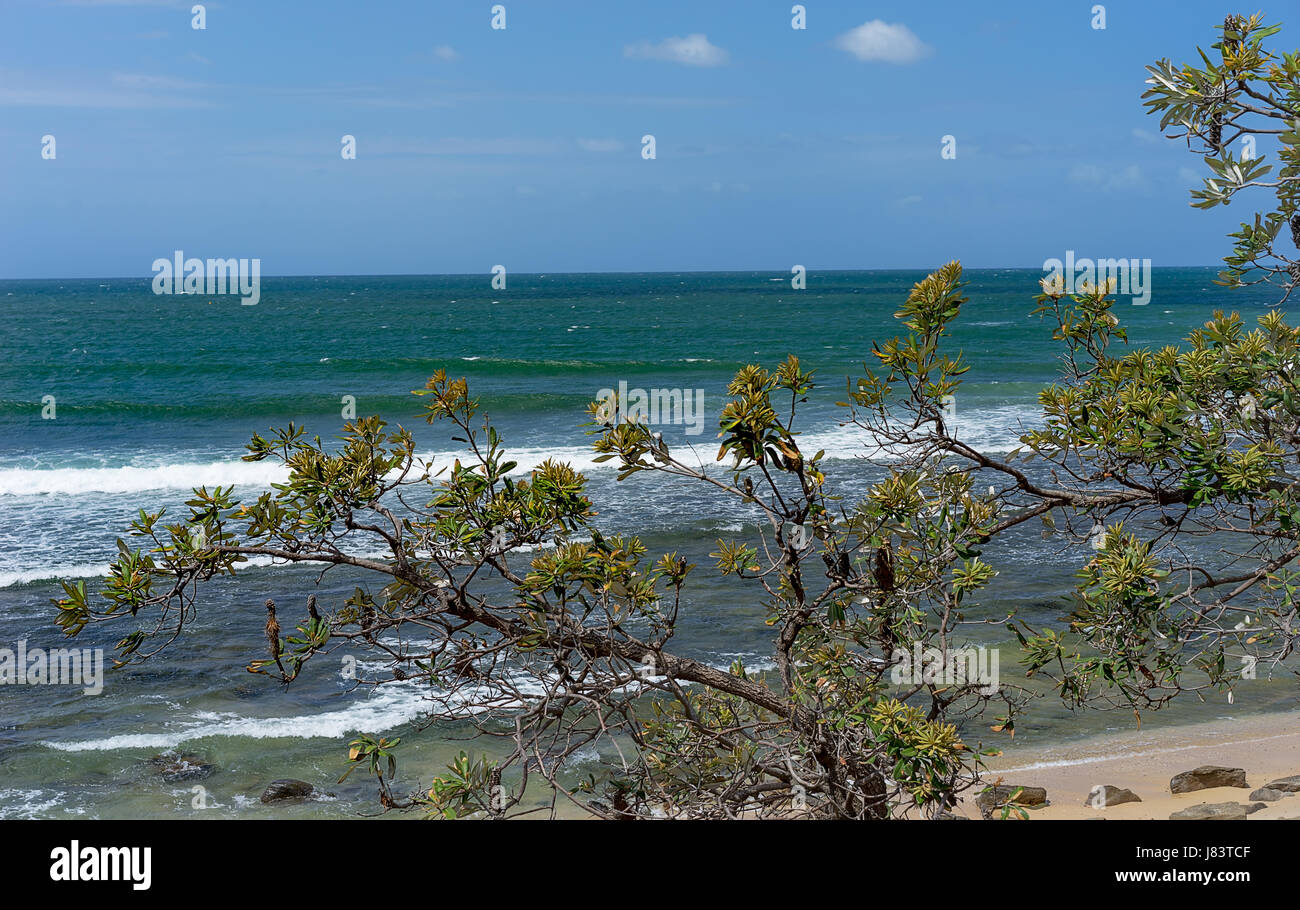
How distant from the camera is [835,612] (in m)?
3.92

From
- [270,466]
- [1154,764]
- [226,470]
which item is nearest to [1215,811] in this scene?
[1154,764]

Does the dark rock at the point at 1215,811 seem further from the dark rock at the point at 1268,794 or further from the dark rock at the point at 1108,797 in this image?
the dark rock at the point at 1108,797

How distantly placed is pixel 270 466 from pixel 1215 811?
64.6 feet

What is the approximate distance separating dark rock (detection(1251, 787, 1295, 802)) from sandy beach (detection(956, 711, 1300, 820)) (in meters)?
0.05

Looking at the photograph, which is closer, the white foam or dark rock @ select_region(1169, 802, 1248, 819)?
dark rock @ select_region(1169, 802, 1248, 819)

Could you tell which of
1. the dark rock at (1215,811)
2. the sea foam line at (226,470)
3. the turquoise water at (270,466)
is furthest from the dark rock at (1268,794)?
the sea foam line at (226,470)

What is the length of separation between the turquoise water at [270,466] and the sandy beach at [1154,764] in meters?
0.41

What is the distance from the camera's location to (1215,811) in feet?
24.2

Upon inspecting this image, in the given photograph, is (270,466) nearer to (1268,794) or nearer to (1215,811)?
(1215,811)

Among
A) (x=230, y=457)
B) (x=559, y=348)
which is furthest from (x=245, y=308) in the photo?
(x=230, y=457)

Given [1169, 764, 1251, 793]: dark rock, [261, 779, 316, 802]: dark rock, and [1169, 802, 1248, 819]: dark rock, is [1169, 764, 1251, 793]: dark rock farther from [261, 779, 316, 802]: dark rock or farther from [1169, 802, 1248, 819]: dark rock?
[261, 779, 316, 802]: dark rock

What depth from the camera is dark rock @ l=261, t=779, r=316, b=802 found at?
8.34 m

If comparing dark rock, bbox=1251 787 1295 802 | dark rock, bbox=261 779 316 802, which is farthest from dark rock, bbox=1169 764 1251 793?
dark rock, bbox=261 779 316 802
